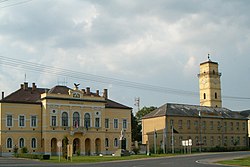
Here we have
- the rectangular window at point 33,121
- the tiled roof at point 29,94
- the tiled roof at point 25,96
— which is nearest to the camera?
the tiled roof at point 25,96

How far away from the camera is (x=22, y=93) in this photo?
72.9 meters

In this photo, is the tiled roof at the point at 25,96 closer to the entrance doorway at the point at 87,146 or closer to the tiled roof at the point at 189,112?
the entrance doorway at the point at 87,146

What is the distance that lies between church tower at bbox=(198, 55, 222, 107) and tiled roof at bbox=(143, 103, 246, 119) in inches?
552

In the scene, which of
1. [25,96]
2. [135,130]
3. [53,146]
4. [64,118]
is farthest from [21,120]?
[135,130]

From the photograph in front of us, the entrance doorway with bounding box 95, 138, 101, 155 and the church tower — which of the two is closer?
the entrance doorway with bounding box 95, 138, 101, 155

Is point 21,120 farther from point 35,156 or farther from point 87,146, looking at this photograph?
point 35,156

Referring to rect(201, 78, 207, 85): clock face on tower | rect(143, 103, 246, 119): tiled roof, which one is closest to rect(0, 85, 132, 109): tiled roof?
rect(143, 103, 246, 119): tiled roof

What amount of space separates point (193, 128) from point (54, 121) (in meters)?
34.2

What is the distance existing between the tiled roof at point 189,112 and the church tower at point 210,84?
14028mm

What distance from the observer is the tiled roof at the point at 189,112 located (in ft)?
297

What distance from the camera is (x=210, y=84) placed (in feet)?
392

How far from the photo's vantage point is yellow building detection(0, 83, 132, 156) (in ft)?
225

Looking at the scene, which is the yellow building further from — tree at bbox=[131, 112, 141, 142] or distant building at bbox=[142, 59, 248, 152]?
tree at bbox=[131, 112, 141, 142]

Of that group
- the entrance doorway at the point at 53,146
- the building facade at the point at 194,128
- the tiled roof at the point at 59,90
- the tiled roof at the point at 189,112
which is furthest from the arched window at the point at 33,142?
the tiled roof at the point at 189,112
